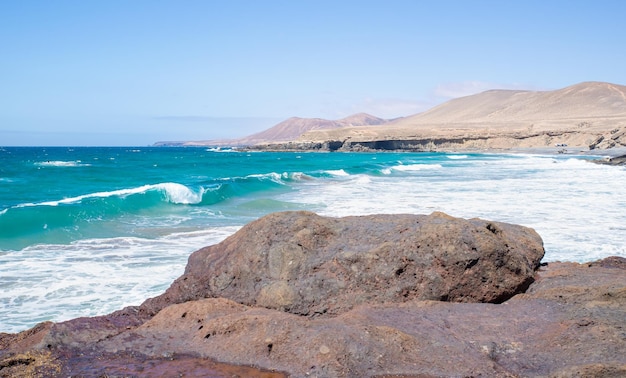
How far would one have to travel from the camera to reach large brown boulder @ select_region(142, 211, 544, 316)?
523 centimetres

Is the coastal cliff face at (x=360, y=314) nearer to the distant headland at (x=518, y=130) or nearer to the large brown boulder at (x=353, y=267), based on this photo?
the large brown boulder at (x=353, y=267)

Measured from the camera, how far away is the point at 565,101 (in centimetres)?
13362

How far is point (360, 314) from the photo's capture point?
15.6ft

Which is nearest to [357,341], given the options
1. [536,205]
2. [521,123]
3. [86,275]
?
[86,275]

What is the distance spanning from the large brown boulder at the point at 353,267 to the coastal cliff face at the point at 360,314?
0.01m

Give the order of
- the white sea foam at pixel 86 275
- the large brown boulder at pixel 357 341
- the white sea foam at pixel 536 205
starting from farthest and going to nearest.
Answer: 1. the white sea foam at pixel 536 205
2. the white sea foam at pixel 86 275
3. the large brown boulder at pixel 357 341

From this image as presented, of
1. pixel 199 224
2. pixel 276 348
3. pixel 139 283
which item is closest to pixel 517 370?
pixel 276 348

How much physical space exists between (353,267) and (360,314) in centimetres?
68

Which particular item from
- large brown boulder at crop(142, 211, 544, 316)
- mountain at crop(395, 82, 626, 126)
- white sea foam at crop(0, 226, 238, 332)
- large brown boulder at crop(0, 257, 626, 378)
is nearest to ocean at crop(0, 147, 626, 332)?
white sea foam at crop(0, 226, 238, 332)

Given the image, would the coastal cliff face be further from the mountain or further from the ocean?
the mountain

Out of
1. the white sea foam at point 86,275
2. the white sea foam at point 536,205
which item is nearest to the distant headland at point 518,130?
the white sea foam at point 536,205

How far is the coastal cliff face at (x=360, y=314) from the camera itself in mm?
4098

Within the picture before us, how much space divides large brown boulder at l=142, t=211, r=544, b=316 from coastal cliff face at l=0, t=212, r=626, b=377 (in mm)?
12

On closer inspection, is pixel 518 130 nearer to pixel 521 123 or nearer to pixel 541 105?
pixel 521 123
